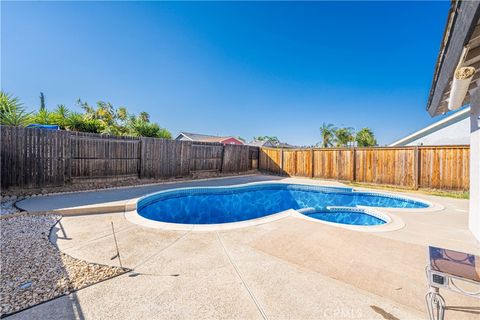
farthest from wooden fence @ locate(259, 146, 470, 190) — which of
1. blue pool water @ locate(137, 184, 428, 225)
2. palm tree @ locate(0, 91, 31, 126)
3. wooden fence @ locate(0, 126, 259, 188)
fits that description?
palm tree @ locate(0, 91, 31, 126)

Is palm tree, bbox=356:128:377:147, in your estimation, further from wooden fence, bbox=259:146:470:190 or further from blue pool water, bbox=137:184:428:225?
blue pool water, bbox=137:184:428:225

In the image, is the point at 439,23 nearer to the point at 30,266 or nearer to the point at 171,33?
the point at 171,33

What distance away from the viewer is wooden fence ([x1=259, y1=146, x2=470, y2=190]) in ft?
24.8

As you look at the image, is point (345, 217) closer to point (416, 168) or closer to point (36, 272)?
point (416, 168)

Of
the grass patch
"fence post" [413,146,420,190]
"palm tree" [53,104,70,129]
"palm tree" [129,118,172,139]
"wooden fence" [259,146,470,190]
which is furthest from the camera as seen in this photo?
"palm tree" [129,118,172,139]

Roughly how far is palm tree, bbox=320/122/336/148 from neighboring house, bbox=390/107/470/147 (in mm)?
15665

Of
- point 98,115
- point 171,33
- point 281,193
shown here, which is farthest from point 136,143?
point 98,115

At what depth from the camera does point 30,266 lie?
8.10 ft

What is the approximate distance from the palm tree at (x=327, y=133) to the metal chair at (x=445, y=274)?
1218 inches

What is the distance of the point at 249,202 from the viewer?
27.3ft

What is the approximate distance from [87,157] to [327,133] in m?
30.0

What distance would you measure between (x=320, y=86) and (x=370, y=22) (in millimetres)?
7058

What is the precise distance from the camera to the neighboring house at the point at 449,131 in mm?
10112

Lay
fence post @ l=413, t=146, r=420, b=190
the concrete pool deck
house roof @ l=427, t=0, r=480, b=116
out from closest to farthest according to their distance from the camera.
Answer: house roof @ l=427, t=0, r=480, b=116 → the concrete pool deck → fence post @ l=413, t=146, r=420, b=190
